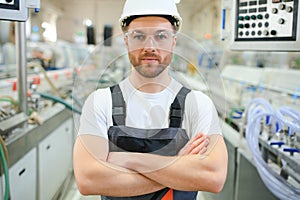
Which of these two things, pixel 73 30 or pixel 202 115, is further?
pixel 73 30

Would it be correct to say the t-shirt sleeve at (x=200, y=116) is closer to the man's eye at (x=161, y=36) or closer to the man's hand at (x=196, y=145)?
the man's hand at (x=196, y=145)

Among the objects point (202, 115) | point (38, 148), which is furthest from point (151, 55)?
point (38, 148)

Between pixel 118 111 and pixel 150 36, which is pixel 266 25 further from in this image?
pixel 118 111

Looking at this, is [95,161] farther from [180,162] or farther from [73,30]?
[73,30]

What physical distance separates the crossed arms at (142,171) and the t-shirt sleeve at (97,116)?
0.13ft

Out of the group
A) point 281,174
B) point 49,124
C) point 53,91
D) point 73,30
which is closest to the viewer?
point 281,174

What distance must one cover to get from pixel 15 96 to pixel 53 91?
1.00 m

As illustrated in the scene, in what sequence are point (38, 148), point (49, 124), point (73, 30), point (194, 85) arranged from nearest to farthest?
point (194, 85), point (38, 148), point (49, 124), point (73, 30)

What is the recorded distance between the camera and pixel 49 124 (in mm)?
2727

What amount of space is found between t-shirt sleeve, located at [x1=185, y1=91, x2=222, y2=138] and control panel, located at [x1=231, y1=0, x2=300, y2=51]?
0.47 meters

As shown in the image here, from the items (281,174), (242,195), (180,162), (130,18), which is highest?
(130,18)

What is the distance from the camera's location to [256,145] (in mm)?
2062

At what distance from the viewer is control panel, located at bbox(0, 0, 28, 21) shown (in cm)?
107

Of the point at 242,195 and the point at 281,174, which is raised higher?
the point at 281,174
